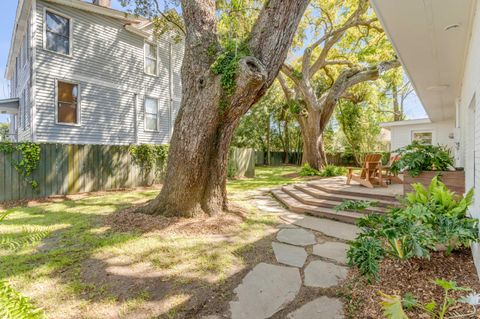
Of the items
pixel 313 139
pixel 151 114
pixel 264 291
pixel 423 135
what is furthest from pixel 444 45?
pixel 151 114

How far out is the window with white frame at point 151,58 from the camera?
40.9 feet

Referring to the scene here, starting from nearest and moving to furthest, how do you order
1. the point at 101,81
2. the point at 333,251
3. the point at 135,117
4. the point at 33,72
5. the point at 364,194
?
the point at 333,251, the point at 364,194, the point at 33,72, the point at 101,81, the point at 135,117

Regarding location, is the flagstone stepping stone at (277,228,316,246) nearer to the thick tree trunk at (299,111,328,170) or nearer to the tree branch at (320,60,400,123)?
the thick tree trunk at (299,111,328,170)

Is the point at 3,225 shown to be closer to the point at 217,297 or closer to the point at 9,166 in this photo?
the point at 9,166

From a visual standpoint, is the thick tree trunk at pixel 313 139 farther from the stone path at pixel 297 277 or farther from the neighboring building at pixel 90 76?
the stone path at pixel 297 277

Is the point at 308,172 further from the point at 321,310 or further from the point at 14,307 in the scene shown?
the point at 14,307

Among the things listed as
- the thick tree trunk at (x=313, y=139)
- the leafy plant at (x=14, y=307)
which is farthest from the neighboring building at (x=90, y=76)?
the leafy plant at (x=14, y=307)

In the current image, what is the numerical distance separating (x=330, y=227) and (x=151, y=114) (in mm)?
10407

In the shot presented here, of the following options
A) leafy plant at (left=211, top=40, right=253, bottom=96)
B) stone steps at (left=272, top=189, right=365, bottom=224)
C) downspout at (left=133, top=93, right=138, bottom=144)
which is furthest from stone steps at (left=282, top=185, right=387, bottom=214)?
downspout at (left=133, top=93, right=138, bottom=144)

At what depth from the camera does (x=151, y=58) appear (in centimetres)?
1258

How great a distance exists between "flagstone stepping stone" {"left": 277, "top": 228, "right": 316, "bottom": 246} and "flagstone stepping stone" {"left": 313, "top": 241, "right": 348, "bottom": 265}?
0.66 feet

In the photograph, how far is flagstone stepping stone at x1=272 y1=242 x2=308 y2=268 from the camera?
328cm

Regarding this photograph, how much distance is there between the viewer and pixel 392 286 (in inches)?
100

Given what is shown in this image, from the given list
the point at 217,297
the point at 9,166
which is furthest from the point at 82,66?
the point at 217,297
